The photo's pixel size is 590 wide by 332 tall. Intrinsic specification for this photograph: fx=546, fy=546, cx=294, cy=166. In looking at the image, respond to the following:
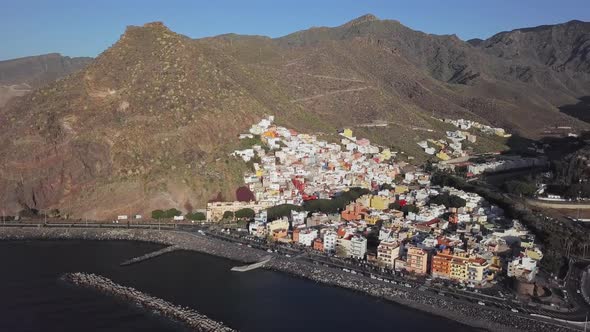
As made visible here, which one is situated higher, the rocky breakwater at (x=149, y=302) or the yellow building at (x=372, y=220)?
the yellow building at (x=372, y=220)

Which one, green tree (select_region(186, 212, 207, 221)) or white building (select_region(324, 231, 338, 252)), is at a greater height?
green tree (select_region(186, 212, 207, 221))

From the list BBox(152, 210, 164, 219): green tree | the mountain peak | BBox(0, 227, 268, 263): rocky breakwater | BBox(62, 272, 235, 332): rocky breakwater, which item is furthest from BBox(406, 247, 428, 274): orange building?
the mountain peak

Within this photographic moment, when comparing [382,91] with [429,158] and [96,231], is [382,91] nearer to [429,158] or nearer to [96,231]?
[429,158]

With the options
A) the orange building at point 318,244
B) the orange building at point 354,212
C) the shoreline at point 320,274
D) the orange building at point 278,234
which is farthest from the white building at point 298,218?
the shoreline at point 320,274

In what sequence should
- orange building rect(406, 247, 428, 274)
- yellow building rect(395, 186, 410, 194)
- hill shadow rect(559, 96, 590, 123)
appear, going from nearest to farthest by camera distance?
orange building rect(406, 247, 428, 274) < yellow building rect(395, 186, 410, 194) < hill shadow rect(559, 96, 590, 123)

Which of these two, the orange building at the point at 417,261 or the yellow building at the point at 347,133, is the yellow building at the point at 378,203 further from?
the yellow building at the point at 347,133

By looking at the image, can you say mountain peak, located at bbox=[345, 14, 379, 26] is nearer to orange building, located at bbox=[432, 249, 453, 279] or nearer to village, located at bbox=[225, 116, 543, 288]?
village, located at bbox=[225, 116, 543, 288]
